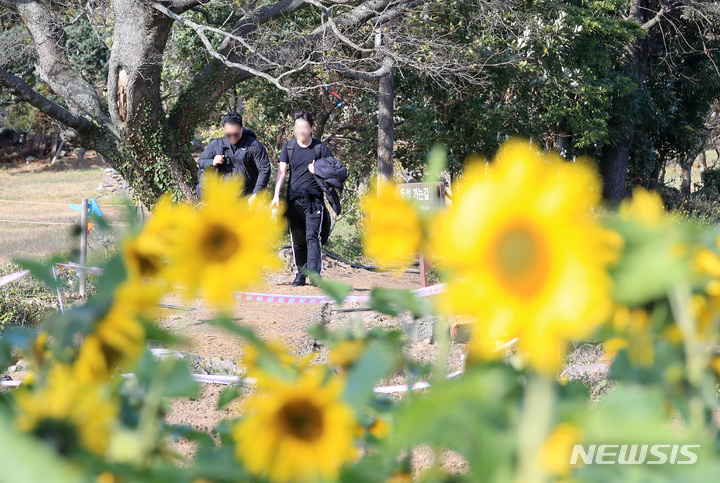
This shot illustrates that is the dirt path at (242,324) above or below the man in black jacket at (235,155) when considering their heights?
below

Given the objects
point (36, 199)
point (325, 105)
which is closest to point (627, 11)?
point (325, 105)

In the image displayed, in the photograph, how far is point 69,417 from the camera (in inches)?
20.8

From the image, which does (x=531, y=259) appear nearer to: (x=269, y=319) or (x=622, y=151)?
(x=269, y=319)

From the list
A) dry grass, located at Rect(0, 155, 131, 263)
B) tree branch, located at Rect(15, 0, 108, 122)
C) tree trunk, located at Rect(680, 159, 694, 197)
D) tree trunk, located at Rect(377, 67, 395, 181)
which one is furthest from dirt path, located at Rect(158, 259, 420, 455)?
tree trunk, located at Rect(680, 159, 694, 197)

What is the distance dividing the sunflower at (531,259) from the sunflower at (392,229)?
0.13m

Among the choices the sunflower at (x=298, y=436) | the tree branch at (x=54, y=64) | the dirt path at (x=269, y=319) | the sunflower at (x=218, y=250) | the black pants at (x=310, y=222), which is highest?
the tree branch at (x=54, y=64)

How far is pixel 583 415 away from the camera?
1.59ft

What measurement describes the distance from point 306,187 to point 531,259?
577 centimetres

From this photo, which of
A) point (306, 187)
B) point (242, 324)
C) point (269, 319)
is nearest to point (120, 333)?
point (242, 324)

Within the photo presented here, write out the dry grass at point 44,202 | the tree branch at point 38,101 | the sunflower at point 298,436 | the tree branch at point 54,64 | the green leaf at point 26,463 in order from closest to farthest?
the green leaf at point 26,463, the sunflower at point 298,436, the tree branch at point 38,101, the dry grass at point 44,202, the tree branch at point 54,64

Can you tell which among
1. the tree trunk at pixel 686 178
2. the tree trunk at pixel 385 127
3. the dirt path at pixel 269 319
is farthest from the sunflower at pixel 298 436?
the tree trunk at pixel 686 178

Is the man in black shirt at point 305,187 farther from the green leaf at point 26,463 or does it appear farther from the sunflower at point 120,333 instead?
the green leaf at point 26,463

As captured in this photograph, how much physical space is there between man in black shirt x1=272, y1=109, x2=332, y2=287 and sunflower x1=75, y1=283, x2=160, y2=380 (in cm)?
543

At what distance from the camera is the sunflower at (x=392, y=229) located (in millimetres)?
589
